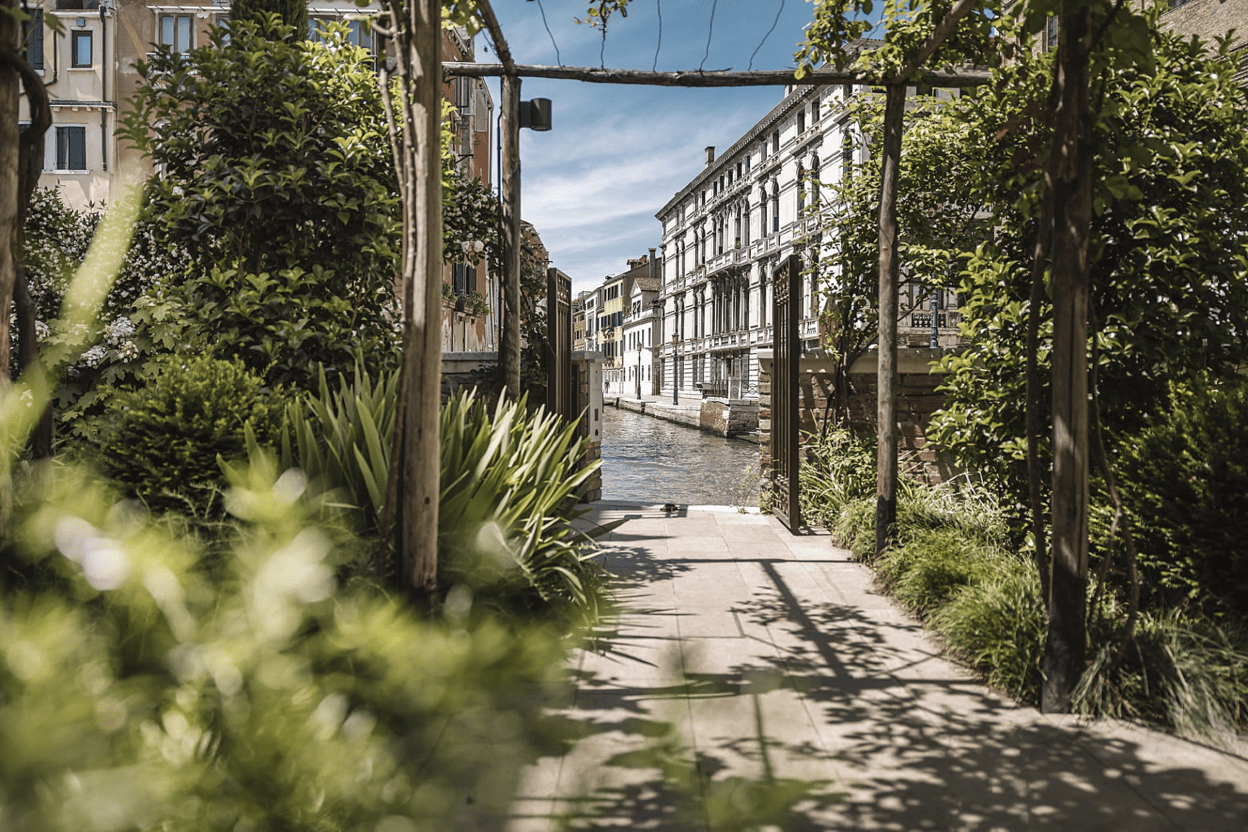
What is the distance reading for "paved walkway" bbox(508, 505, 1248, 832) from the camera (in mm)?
2047

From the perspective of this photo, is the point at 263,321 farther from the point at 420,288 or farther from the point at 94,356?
the point at 420,288

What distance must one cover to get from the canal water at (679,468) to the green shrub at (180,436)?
4877mm

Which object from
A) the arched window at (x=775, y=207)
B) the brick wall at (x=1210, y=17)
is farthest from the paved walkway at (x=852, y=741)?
the arched window at (x=775, y=207)

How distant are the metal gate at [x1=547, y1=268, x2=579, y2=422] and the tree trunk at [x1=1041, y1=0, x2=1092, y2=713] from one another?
15.4ft

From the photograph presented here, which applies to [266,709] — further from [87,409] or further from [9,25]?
[87,409]

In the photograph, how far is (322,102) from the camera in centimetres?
558

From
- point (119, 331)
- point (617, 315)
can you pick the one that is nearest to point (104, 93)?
point (119, 331)

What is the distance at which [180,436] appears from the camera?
4023mm

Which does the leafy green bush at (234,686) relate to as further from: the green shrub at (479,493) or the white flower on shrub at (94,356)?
the white flower on shrub at (94,356)

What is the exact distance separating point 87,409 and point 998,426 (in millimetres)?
5436

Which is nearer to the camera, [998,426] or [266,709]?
[266,709]

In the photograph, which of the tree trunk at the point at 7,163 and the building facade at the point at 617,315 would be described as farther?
the building facade at the point at 617,315

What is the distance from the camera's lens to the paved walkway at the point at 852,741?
205 cm

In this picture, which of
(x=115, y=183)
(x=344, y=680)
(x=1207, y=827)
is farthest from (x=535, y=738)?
(x=115, y=183)
